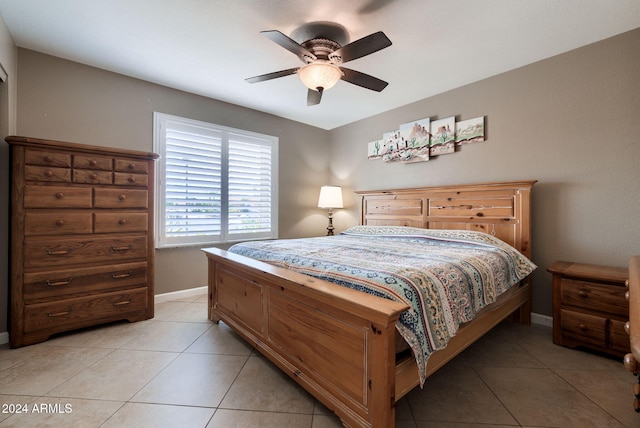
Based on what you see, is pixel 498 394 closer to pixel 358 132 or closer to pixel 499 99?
pixel 499 99

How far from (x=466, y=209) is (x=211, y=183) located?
119 inches

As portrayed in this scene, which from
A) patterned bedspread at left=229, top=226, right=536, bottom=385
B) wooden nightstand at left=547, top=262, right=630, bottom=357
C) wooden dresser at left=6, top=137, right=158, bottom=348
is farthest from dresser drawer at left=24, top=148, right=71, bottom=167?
wooden nightstand at left=547, top=262, right=630, bottom=357

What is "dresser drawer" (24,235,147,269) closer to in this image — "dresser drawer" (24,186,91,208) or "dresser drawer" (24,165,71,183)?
"dresser drawer" (24,186,91,208)

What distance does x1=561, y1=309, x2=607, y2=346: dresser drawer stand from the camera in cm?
198

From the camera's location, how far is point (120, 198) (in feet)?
8.18

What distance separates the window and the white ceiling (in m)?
0.66

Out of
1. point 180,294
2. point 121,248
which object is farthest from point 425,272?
point 180,294

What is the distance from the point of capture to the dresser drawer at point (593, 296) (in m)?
1.91

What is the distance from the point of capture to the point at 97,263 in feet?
7.85

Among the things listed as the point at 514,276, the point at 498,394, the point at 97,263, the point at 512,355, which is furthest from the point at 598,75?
the point at 97,263

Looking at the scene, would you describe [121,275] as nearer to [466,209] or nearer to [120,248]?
[120,248]

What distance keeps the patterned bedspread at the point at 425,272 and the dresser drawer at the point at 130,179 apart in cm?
110

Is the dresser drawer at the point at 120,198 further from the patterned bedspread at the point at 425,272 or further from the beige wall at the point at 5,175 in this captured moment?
the patterned bedspread at the point at 425,272

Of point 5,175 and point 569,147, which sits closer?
point 5,175
